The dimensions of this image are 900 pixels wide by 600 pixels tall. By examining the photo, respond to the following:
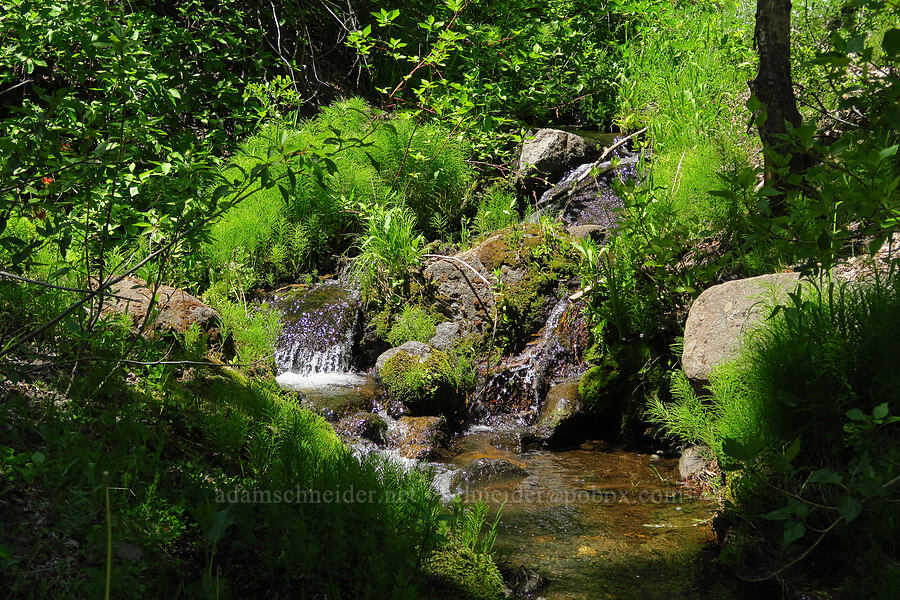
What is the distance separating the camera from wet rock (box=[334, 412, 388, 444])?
5.39 meters

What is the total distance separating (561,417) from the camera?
17.7ft

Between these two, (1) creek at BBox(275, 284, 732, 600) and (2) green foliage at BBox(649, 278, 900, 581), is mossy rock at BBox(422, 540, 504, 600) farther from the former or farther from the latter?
(2) green foliage at BBox(649, 278, 900, 581)

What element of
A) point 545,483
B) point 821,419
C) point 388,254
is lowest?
point 545,483

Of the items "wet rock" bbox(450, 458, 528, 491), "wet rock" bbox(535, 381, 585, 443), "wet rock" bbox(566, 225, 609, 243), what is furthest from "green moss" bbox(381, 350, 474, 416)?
"wet rock" bbox(566, 225, 609, 243)

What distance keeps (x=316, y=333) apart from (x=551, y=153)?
4017 mm

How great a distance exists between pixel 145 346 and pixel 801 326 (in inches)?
124

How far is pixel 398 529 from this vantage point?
261 centimetres

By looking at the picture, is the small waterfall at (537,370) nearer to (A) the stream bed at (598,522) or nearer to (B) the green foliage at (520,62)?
(A) the stream bed at (598,522)

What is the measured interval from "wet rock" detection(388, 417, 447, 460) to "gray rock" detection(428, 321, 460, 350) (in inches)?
40.6

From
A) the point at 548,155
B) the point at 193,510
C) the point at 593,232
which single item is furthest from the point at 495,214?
the point at 193,510

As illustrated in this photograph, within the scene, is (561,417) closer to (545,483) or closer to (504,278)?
(545,483)

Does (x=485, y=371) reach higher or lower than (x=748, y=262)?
lower

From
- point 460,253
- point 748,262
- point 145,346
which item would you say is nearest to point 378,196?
point 460,253

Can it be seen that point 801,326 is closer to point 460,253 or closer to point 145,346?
point 145,346
